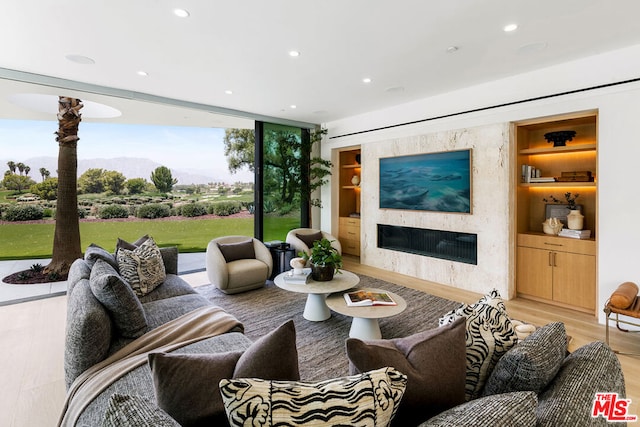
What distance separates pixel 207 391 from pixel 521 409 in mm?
923

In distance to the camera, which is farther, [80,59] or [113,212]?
[113,212]

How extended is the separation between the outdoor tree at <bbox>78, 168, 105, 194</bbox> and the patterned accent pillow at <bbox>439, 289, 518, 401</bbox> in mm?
7318

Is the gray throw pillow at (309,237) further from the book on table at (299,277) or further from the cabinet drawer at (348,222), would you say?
the book on table at (299,277)

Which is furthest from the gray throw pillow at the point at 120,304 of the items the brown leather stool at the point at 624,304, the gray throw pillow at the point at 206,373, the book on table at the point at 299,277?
the brown leather stool at the point at 624,304

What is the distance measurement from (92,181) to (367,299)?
6.37 metres

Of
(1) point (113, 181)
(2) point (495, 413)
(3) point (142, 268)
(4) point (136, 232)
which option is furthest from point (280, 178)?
(2) point (495, 413)

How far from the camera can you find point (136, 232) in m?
7.02

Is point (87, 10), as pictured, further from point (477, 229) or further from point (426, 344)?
point (477, 229)

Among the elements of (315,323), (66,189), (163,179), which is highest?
(163,179)

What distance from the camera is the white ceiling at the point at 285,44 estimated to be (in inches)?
92.3

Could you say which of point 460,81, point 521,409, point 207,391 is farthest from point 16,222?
point 460,81

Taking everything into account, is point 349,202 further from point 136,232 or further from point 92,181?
point 92,181

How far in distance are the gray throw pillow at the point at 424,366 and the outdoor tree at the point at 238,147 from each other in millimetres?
6752

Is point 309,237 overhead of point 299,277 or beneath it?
overhead
